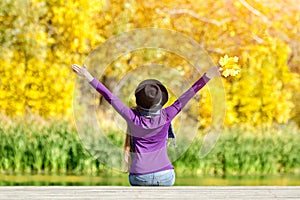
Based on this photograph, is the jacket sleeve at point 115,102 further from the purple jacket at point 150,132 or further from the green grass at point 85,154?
the green grass at point 85,154

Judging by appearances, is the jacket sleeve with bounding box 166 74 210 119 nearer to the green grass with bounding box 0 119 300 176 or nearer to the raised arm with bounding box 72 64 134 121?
the raised arm with bounding box 72 64 134 121

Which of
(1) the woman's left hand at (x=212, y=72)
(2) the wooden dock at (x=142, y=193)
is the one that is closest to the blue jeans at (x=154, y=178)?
(1) the woman's left hand at (x=212, y=72)

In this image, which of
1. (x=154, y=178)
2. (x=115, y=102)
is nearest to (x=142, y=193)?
(x=115, y=102)

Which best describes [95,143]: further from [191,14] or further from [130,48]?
[191,14]

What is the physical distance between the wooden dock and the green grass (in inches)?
287

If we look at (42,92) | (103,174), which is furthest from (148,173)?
(42,92)

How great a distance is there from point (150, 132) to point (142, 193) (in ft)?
4.39

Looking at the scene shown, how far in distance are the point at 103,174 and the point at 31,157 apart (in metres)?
1.01

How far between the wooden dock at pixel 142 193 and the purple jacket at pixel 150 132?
111cm

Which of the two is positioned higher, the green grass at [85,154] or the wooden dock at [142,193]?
the green grass at [85,154]

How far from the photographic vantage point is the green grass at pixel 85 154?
1105cm

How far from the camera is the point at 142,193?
3572mm

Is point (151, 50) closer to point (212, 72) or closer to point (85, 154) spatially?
point (85, 154)

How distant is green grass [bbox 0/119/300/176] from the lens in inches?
435
